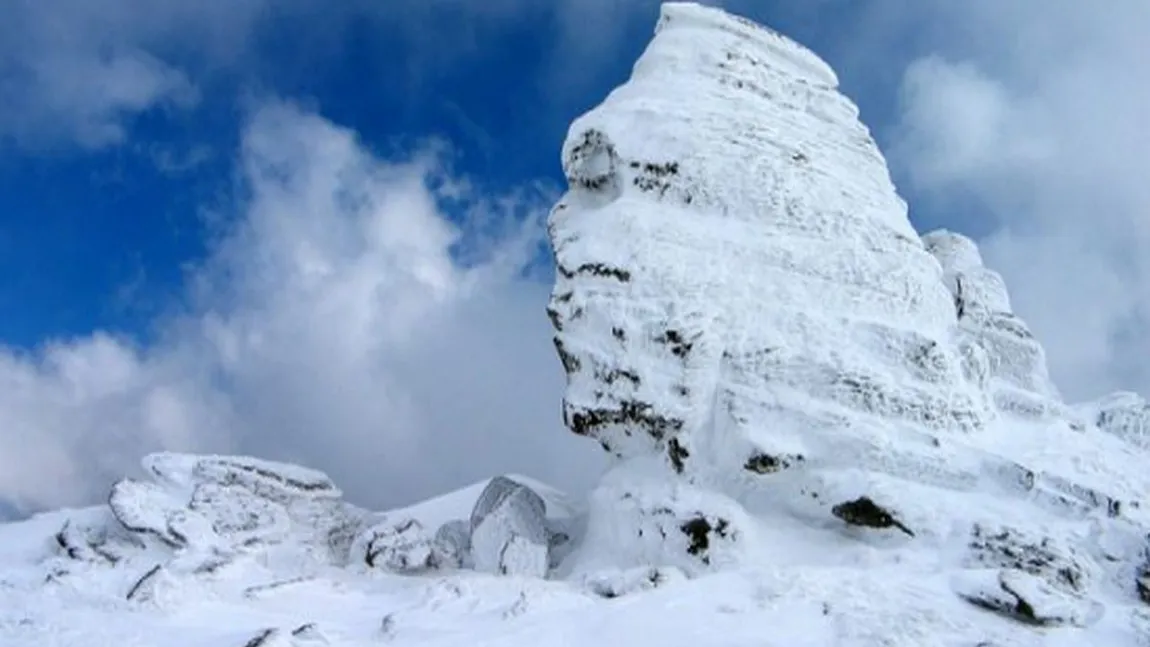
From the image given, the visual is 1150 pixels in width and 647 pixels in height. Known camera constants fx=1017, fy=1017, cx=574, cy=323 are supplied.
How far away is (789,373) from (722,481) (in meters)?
2.67

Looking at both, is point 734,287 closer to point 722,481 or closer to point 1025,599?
point 722,481

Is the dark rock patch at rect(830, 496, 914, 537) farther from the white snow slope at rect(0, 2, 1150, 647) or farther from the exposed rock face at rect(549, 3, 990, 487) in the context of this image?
the exposed rock face at rect(549, 3, 990, 487)

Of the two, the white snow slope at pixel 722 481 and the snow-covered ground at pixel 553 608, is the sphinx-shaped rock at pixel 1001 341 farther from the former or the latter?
the snow-covered ground at pixel 553 608

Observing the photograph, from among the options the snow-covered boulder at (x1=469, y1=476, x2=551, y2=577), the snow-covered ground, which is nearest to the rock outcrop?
the snow-covered ground

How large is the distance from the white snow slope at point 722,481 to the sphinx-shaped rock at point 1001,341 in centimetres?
8

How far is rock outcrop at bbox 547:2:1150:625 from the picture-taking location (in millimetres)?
19781

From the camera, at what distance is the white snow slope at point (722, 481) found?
1698 centimetres

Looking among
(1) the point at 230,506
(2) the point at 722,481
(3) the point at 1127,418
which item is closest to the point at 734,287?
(2) the point at 722,481

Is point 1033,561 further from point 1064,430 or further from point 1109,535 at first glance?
point 1064,430

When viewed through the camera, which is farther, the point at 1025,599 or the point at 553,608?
the point at 553,608

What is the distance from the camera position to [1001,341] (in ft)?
87.5

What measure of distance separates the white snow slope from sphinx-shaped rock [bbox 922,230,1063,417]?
0.28ft

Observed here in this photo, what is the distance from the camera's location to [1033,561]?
18625 millimetres

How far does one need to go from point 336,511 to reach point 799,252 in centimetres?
1361
